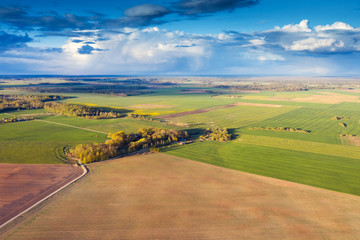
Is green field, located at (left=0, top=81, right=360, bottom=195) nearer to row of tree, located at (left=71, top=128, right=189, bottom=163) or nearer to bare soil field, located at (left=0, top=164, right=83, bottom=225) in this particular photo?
bare soil field, located at (left=0, top=164, right=83, bottom=225)

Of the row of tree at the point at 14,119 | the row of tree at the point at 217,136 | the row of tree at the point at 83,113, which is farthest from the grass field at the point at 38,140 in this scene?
the row of tree at the point at 217,136

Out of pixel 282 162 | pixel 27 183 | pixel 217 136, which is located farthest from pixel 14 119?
pixel 282 162

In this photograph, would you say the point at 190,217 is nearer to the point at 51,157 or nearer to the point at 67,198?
the point at 67,198

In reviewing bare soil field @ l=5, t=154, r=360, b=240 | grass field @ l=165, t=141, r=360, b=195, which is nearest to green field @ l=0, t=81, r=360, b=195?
grass field @ l=165, t=141, r=360, b=195

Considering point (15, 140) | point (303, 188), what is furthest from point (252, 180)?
point (15, 140)

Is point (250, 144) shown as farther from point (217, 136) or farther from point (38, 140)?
point (38, 140)

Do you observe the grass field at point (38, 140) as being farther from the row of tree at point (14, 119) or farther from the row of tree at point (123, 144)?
the row of tree at point (123, 144)
